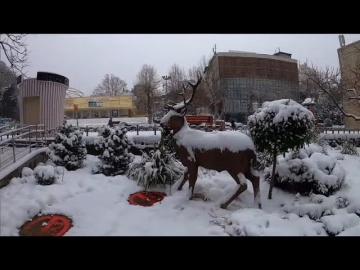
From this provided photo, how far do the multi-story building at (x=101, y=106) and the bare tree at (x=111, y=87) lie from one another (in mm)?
3029

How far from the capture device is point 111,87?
3328 cm

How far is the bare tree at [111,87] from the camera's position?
33.1 meters

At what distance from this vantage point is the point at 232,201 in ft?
16.4

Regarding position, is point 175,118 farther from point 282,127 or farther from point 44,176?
point 44,176

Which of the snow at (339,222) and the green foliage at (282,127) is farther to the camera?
the green foliage at (282,127)

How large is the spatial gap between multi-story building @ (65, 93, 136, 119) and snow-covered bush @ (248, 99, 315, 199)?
2492 centimetres

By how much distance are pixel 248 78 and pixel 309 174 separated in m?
27.8

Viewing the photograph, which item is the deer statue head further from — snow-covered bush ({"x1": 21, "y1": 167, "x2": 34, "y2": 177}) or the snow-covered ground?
snow-covered bush ({"x1": 21, "y1": 167, "x2": 34, "y2": 177})

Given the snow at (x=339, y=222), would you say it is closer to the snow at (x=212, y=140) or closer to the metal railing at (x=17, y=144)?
the snow at (x=212, y=140)

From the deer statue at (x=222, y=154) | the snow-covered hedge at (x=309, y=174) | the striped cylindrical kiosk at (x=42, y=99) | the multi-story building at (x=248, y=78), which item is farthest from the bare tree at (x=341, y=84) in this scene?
the multi-story building at (x=248, y=78)

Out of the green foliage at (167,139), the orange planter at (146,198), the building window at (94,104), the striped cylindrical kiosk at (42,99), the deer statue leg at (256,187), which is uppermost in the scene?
the building window at (94,104)

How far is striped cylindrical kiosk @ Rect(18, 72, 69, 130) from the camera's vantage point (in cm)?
1095
